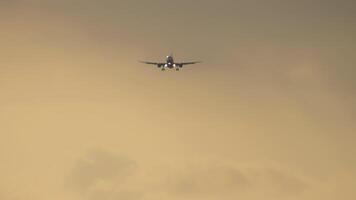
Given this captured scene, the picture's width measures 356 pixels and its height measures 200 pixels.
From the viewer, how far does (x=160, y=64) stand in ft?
269

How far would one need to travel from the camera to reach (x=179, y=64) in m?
83.0

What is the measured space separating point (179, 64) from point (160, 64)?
2898 millimetres
